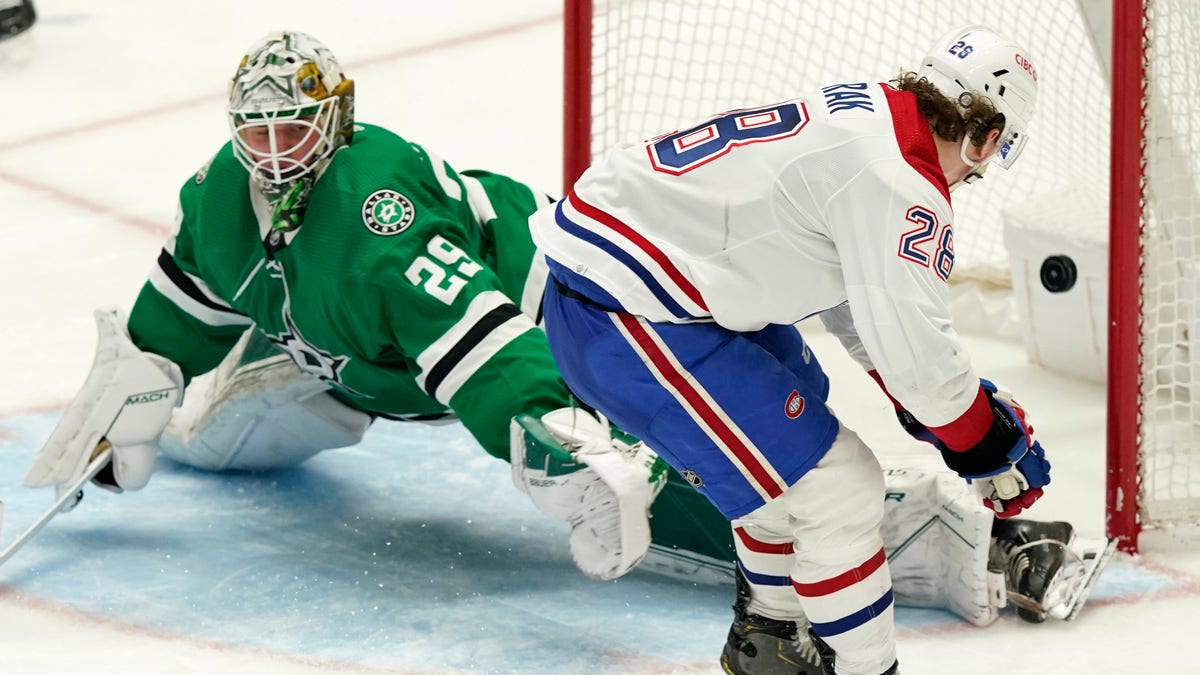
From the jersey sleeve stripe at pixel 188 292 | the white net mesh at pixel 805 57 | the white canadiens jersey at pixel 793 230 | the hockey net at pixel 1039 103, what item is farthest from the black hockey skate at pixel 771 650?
the white net mesh at pixel 805 57

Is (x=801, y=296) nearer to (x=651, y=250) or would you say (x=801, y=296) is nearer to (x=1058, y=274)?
(x=651, y=250)

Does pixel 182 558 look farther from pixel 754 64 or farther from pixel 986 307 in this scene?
pixel 986 307

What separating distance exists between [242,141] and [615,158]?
0.85 meters

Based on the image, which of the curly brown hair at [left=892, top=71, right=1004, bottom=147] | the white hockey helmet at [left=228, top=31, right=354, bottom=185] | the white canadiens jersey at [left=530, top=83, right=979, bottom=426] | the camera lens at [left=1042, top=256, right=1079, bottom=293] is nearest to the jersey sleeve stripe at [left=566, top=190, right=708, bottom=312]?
the white canadiens jersey at [left=530, top=83, right=979, bottom=426]

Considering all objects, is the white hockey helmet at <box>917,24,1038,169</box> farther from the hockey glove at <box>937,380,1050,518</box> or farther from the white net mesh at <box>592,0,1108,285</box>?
the white net mesh at <box>592,0,1108,285</box>

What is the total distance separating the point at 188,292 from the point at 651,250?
124 cm

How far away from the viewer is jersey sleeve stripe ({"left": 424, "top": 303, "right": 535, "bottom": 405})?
295 centimetres

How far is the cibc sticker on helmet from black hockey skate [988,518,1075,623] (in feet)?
3.53

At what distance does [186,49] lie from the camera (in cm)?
635

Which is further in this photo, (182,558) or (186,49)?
(186,49)

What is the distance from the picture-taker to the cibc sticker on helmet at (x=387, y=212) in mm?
3037

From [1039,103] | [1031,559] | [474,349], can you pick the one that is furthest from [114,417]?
[1039,103]

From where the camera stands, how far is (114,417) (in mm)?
3258

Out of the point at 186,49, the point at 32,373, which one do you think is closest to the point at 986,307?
the point at 32,373
